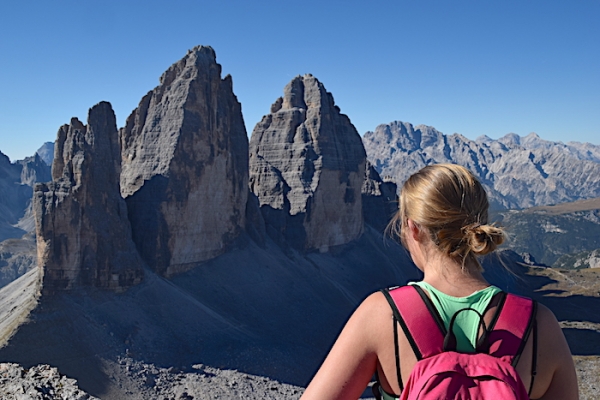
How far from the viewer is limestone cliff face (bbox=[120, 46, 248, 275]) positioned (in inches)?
1591

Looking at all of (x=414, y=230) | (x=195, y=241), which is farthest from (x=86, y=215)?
(x=414, y=230)

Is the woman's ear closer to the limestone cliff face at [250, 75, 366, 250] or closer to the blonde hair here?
the blonde hair

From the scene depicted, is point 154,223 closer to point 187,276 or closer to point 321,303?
point 187,276

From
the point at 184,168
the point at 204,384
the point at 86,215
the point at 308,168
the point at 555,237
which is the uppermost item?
the point at 184,168

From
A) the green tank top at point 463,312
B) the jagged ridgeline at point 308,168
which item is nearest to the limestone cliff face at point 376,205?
the jagged ridgeline at point 308,168

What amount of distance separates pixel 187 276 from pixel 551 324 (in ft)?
132

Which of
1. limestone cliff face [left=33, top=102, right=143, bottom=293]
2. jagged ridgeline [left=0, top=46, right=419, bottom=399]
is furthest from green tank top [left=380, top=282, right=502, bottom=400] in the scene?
limestone cliff face [left=33, top=102, right=143, bottom=293]

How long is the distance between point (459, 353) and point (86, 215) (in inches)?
1314

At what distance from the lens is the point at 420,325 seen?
123 inches

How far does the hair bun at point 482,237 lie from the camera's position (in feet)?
11.1

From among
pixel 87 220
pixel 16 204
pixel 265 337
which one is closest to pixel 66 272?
pixel 87 220

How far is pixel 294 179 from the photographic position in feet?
197

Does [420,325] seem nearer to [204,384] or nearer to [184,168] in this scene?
[204,384]

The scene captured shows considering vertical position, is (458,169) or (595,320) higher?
(458,169)
